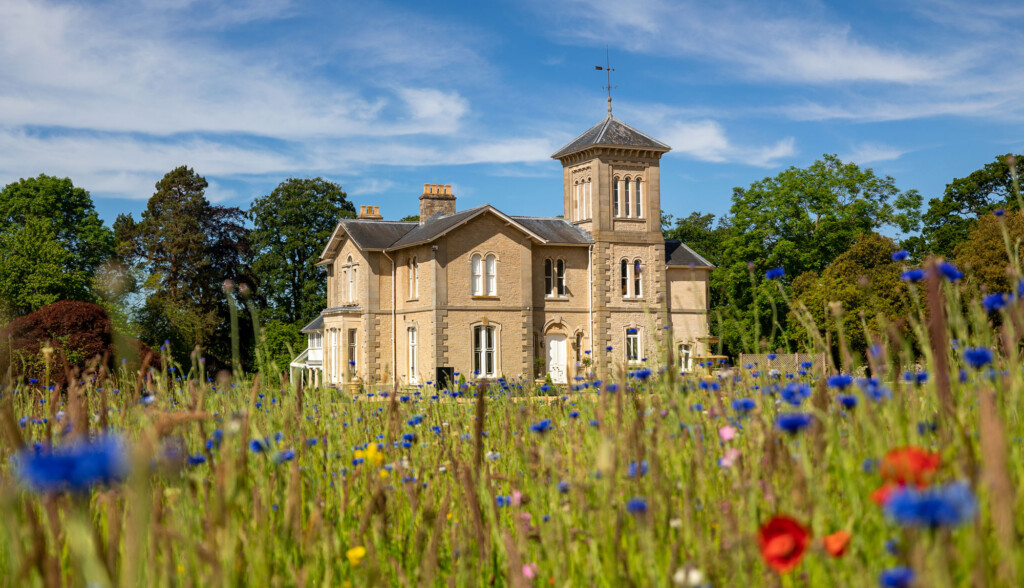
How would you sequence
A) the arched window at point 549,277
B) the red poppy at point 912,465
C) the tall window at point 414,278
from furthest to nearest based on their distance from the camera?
the arched window at point 549,277 → the tall window at point 414,278 → the red poppy at point 912,465

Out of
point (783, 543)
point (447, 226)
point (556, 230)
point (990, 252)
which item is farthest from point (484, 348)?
point (783, 543)

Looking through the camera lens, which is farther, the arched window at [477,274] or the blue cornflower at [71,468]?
the arched window at [477,274]

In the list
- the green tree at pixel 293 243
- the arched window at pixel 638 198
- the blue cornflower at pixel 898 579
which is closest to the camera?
the blue cornflower at pixel 898 579

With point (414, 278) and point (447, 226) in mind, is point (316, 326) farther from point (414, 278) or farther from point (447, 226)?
point (447, 226)

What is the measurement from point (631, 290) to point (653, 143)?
6372mm

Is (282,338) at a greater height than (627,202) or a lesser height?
lesser

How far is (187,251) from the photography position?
48.1m

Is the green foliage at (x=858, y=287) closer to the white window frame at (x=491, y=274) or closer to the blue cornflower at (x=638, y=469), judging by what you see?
the white window frame at (x=491, y=274)

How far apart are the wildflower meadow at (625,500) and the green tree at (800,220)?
135 feet

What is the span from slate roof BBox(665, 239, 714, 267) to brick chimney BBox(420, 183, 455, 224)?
32.9 feet

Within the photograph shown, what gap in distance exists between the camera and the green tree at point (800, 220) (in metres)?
44.4

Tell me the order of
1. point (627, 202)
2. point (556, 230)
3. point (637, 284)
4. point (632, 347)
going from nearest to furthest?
point (632, 347) < point (556, 230) < point (637, 284) < point (627, 202)

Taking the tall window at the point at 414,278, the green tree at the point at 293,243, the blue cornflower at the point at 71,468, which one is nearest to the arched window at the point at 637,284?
the tall window at the point at 414,278

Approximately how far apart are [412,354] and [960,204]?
30.5m
